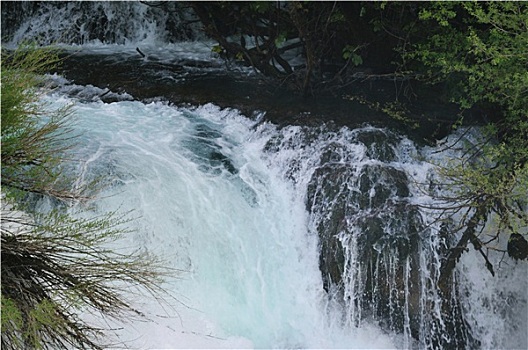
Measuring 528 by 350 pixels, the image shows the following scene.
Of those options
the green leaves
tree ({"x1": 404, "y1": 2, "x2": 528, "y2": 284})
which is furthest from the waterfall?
the green leaves

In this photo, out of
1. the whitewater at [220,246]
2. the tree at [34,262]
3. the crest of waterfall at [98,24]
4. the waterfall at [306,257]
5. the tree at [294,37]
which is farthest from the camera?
the crest of waterfall at [98,24]

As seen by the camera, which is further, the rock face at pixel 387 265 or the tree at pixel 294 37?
the tree at pixel 294 37

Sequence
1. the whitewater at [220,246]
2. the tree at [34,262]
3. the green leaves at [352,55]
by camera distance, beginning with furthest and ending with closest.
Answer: the green leaves at [352,55] → the whitewater at [220,246] → the tree at [34,262]

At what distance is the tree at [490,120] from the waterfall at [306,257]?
275mm

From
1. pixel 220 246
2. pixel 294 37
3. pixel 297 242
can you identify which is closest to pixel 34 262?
pixel 220 246

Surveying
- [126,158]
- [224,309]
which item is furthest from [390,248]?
[126,158]

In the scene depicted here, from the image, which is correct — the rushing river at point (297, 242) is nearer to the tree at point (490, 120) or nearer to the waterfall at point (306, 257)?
the waterfall at point (306, 257)

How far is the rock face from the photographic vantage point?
502 cm

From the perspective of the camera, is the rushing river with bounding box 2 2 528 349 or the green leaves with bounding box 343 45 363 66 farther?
the green leaves with bounding box 343 45 363 66

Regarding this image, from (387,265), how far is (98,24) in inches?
197

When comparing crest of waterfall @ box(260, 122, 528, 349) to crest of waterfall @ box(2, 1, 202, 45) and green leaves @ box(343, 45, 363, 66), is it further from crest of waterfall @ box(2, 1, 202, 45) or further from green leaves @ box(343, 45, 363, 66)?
crest of waterfall @ box(2, 1, 202, 45)

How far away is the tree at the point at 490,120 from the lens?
462 centimetres

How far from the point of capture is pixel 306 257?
5234mm

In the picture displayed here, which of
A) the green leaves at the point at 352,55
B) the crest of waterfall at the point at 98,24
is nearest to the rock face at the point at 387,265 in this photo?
the green leaves at the point at 352,55
